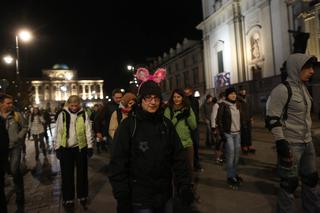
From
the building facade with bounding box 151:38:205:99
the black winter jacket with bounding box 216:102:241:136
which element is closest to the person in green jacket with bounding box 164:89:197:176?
the black winter jacket with bounding box 216:102:241:136

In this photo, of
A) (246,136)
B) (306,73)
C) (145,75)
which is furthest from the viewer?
(246,136)

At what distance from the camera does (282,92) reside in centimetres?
369

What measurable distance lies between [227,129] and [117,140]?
11.9ft

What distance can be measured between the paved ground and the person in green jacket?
77 centimetres

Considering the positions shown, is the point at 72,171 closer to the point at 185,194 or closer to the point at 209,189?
the point at 209,189

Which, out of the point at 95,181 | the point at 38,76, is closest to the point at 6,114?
the point at 95,181

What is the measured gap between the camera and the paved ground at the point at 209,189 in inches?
199

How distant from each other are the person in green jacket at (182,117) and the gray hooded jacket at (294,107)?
2.14 meters

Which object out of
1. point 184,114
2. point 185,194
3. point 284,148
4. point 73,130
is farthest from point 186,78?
point 185,194

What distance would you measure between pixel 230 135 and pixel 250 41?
2640 cm

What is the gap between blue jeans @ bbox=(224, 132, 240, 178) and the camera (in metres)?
6.07

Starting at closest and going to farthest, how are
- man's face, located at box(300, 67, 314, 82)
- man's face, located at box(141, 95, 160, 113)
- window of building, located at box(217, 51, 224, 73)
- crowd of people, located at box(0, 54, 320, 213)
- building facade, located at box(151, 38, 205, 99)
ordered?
crowd of people, located at box(0, 54, 320, 213)
man's face, located at box(141, 95, 160, 113)
man's face, located at box(300, 67, 314, 82)
window of building, located at box(217, 51, 224, 73)
building facade, located at box(151, 38, 205, 99)

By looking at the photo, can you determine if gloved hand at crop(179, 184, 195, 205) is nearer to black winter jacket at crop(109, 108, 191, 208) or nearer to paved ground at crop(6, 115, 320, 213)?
black winter jacket at crop(109, 108, 191, 208)

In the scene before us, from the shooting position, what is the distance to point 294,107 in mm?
3695
